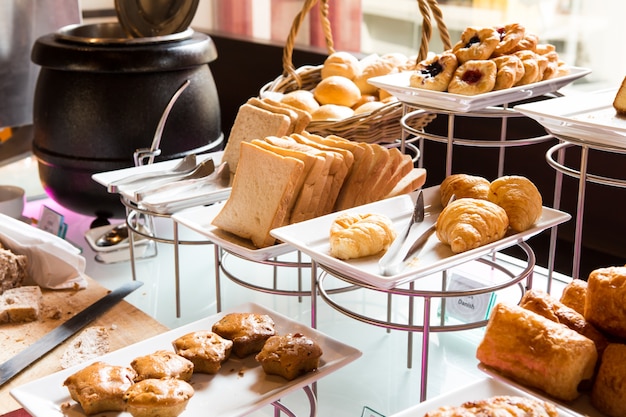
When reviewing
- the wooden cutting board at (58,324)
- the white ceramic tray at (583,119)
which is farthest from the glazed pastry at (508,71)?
the wooden cutting board at (58,324)

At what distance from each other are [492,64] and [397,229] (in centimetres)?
44

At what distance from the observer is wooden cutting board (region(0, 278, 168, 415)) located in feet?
4.79

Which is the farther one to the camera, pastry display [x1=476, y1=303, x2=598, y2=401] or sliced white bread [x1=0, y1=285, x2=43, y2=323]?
sliced white bread [x1=0, y1=285, x2=43, y2=323]

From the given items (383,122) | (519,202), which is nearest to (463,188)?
(519,202)

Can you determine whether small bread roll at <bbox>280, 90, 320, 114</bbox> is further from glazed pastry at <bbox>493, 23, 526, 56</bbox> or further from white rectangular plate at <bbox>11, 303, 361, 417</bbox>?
white rectangular plate at <bbox>11, 303, 361, 417</bbox>

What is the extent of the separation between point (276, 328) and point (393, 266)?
0.76 ft

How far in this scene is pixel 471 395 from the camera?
0.85m

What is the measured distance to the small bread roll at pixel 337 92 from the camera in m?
1.89

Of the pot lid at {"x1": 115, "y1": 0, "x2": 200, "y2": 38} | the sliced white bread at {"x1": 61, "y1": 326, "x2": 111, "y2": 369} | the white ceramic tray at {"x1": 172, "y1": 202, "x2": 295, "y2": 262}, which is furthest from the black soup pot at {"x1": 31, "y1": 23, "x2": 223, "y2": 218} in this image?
the white ceramic tray at {"x1": 172, "y1": 202, "x2": 295, "y2": 262}

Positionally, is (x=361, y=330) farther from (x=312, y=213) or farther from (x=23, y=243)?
(x=23, y=243)

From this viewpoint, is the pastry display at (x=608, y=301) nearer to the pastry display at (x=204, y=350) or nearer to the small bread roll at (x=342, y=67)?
the pastry display at (x=204, y=350)

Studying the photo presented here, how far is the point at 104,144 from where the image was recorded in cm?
197

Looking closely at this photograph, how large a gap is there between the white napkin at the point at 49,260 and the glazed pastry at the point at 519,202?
1.01 m

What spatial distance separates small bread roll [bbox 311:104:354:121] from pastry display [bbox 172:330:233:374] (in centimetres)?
82
